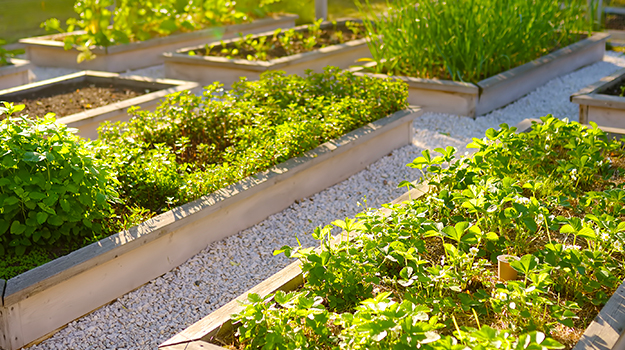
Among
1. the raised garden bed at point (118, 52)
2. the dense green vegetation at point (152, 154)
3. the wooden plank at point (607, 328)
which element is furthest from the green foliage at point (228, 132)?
the raised garden bed at point (118, 52)

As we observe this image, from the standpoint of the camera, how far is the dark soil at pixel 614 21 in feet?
29.0

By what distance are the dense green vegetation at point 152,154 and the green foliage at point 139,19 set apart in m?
2.96

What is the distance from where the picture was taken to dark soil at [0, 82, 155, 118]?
507 centimetres

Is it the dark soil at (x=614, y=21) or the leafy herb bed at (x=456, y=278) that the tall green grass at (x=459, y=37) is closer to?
the leafy herb bed at (x=456, y=278)

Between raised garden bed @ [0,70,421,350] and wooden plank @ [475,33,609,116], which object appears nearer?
raised garden bed @ [0,70,421,350]

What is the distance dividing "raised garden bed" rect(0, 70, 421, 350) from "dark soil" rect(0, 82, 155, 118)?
3.68 ft

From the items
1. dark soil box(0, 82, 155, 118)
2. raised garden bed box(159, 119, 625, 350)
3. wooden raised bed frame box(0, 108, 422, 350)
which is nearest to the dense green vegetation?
wooden raised bed frame box(0, 108, 422, 350)

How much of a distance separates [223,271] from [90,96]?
10.0 feet

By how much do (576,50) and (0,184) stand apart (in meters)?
6.32

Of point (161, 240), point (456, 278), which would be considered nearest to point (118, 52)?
point (161, 240)

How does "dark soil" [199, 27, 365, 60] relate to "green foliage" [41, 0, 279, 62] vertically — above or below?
below

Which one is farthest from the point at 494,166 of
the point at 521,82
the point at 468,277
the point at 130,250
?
the point at 521,82

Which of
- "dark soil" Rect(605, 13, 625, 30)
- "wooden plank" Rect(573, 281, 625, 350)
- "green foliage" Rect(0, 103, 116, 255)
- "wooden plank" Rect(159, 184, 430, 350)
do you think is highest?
"green foliage" Rect(0, 103, 116, 255)

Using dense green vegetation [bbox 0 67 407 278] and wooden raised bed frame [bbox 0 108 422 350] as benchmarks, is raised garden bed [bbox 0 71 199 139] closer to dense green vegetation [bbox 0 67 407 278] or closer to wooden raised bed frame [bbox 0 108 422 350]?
dense green vegetation [bbox 0 67 407 278]
